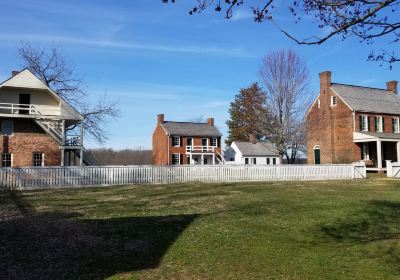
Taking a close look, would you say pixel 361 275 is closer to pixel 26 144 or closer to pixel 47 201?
pixel 47 201

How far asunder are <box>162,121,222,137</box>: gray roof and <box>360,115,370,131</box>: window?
24476 mm

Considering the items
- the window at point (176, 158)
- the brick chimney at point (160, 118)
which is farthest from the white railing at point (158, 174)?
the brick chimney at point (160, 118)

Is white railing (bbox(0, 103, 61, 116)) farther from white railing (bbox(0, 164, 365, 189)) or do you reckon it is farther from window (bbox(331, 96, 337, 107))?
window (bbox(331, 96, 337, 107))

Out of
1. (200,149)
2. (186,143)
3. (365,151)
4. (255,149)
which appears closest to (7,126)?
(186,143)

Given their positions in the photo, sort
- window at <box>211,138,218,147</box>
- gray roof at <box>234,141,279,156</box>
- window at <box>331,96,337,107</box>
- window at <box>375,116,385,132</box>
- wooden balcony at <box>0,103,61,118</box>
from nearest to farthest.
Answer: wooden balcony at <box>0,103,61,118</box> → window at <box>375,116,385,132</box> → window at <box>331,96,337,107</box> → gray roof at <box>234,141,279,156</box> → window at <box>211,138,218,147</box>

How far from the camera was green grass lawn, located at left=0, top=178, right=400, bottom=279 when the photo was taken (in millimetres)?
7035

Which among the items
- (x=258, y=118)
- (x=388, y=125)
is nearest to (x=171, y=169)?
(x=258, y=118)

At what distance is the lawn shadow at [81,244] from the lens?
693 cm

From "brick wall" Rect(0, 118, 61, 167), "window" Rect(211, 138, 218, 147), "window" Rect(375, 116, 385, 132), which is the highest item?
"window" Rect(375, 116, 385, 132)

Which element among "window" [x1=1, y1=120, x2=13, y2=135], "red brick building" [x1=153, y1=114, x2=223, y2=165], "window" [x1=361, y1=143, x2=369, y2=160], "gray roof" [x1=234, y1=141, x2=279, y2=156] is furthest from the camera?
"gray roof" [x1=234, y1=141, x2=279, y2=156]

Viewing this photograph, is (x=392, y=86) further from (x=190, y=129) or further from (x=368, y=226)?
(x=368, y=226)

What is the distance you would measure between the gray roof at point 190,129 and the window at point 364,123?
24476 mm

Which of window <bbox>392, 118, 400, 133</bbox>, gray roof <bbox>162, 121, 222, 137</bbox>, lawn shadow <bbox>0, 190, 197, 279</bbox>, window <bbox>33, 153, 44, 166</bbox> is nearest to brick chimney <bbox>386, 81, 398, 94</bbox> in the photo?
window <bbox>392, 118, 400, 133</bbox>

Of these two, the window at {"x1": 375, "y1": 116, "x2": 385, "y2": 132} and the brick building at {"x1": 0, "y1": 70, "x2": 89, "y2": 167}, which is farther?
the window at {"x1": 375, "y1": 116, "x2": 385, "y2": 132}
